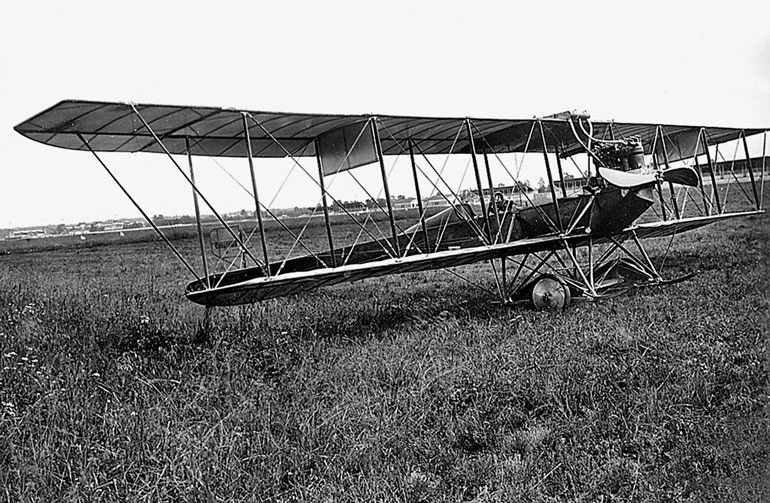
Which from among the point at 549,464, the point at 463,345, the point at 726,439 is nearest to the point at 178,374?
the point at 463,345

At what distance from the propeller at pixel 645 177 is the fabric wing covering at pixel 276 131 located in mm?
1378

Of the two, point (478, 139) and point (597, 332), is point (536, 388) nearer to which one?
point (597, 332)

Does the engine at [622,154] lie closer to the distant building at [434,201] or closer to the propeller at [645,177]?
the propeller at [645,177]

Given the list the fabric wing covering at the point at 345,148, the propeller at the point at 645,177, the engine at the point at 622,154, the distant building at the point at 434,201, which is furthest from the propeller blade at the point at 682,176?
the fabric wing covering at the point at 345,148

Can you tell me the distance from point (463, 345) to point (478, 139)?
6110mm

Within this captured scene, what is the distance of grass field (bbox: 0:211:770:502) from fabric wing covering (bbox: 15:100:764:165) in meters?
2.55

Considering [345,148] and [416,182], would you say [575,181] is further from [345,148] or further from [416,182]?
[345,148]

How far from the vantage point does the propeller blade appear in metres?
10.7

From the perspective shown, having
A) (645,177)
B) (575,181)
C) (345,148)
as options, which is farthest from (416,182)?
(575,181)

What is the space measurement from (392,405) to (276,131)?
5352mm

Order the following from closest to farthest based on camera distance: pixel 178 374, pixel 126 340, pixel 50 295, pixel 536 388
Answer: pixel 536 388, pixel 178 374, pixel 126 340, pixel 50 295

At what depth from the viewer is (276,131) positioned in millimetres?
9273

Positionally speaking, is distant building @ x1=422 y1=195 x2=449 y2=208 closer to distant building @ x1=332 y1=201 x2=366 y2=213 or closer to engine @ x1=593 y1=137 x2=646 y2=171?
distant building @ x1=332 y1=201 x2=366 y2=213

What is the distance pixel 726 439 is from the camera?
14.1 feet
